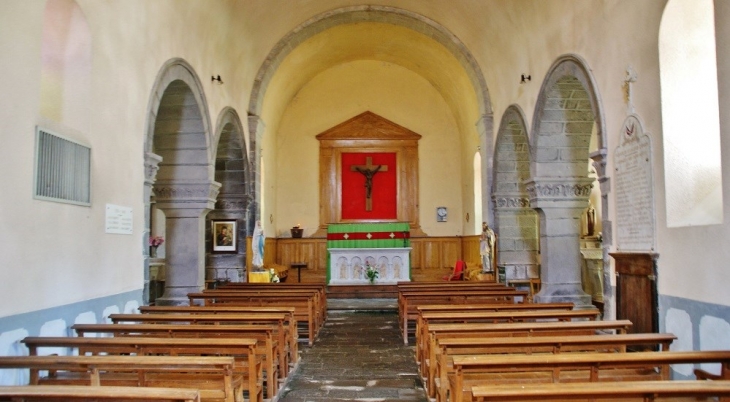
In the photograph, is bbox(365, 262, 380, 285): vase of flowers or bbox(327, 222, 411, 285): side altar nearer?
bbox(365, 262, 380, 285): vase of flowers

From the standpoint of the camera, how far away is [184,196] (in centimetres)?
917

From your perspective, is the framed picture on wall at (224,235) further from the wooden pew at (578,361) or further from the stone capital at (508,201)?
the wooden pew at (578,361)

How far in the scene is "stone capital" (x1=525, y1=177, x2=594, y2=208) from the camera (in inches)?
350

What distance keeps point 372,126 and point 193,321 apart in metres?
12.4

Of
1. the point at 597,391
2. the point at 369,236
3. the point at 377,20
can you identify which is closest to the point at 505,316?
the point at 597,391

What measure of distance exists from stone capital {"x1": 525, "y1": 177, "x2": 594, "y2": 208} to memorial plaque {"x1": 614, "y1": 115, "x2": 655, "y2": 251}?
2719mm

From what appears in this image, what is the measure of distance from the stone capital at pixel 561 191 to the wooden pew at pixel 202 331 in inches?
211

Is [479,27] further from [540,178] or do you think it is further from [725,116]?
[725,116]

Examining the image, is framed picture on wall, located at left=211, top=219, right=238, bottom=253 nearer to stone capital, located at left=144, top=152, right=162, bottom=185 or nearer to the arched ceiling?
the arched ceiling

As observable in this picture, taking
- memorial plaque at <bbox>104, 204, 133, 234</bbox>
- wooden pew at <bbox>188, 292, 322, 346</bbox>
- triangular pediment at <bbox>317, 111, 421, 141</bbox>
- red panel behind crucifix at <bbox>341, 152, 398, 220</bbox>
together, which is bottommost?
wooden pew at <bbox>188, 292, 322, 346</bbox>

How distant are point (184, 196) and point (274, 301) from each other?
232 centimetres

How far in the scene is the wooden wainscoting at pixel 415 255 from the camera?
16484 mm

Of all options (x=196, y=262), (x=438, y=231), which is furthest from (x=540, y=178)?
(x=438, y=231)

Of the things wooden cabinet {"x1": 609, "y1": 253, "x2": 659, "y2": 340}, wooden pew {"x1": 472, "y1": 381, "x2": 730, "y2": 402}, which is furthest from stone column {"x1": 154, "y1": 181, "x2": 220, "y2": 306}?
wooden pew {"x1": 472, "y1": 381, "x2": 730, "y2": 402}
